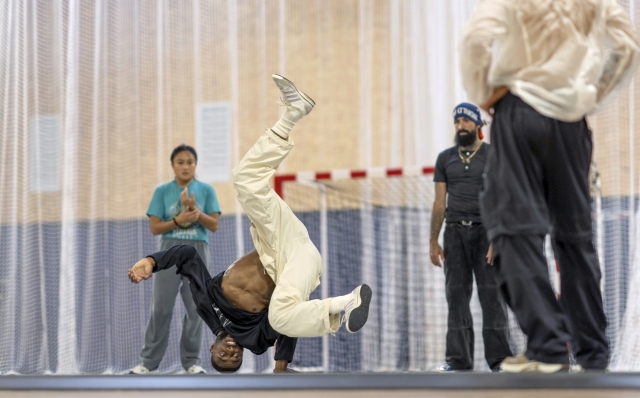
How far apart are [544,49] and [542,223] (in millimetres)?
525

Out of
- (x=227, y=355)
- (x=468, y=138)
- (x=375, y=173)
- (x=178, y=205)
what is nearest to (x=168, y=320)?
(x=178, y=205)

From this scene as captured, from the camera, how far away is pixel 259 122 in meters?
5.59

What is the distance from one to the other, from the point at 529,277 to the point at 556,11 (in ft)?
2.61

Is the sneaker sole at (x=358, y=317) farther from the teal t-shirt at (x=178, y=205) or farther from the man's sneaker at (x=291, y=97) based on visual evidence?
the teal t-shirt at (x=178, y=205)

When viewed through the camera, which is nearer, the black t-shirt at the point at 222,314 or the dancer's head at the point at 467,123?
the black t-shirt at the point at 222,314

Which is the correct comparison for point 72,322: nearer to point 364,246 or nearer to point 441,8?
point 364,246

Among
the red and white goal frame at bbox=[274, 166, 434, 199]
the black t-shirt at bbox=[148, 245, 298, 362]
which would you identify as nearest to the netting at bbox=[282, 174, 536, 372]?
the red and white goal frame at bbox=[274, 166, 434, 199]

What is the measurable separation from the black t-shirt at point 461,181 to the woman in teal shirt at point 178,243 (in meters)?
1.41

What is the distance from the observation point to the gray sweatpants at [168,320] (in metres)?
4.51

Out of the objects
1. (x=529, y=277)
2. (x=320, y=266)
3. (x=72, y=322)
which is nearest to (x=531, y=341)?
(x=529, y=277)

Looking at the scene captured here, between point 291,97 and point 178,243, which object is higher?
point 291,97

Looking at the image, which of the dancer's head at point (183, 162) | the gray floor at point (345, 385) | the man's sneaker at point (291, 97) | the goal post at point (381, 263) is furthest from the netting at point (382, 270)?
the gray floor at point (345, 385)

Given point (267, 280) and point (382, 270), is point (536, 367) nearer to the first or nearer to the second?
point (267, 280)

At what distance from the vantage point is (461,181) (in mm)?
4125
